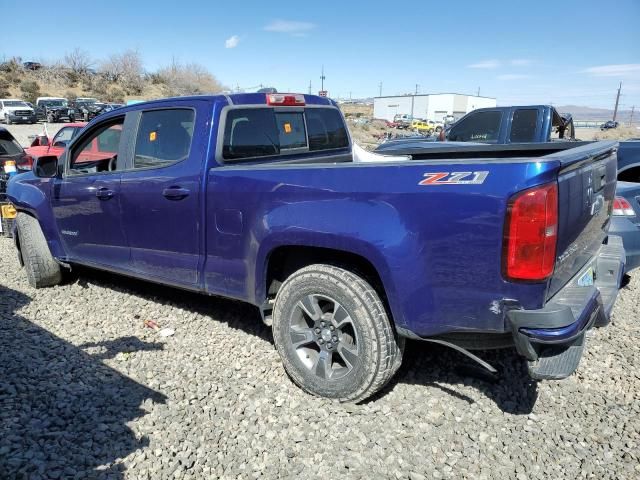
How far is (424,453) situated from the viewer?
8.62 ft

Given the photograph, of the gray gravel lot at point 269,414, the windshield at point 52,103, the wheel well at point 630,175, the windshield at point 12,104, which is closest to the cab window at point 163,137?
the gray gravel lot at point 269,414

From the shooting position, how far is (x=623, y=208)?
449 cm

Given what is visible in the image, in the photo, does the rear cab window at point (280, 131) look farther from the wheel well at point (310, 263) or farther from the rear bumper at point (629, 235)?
the rear bumper at point (629, 235)

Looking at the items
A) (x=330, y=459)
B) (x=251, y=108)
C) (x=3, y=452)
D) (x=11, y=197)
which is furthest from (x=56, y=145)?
(x=330, y=459)

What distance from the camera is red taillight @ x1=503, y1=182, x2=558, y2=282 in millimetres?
2188

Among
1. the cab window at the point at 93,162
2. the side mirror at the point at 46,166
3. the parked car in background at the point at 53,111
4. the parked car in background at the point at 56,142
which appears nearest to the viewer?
the cab window at the point at 93,162

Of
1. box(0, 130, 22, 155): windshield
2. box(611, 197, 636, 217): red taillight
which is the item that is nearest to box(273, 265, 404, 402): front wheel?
box(611, 197, 636, 217): red taillight

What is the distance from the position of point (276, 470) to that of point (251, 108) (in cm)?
245

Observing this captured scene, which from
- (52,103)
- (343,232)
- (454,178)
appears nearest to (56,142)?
(343,232)

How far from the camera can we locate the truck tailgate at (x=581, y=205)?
235cm

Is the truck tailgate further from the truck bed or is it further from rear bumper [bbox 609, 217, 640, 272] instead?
rear bumper [bbox 609, 217, 640, 272]

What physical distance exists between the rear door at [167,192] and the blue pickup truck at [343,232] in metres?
0.01

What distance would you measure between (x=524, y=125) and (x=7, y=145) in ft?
28.8

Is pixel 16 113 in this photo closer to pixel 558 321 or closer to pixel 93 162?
pixel 93 162
